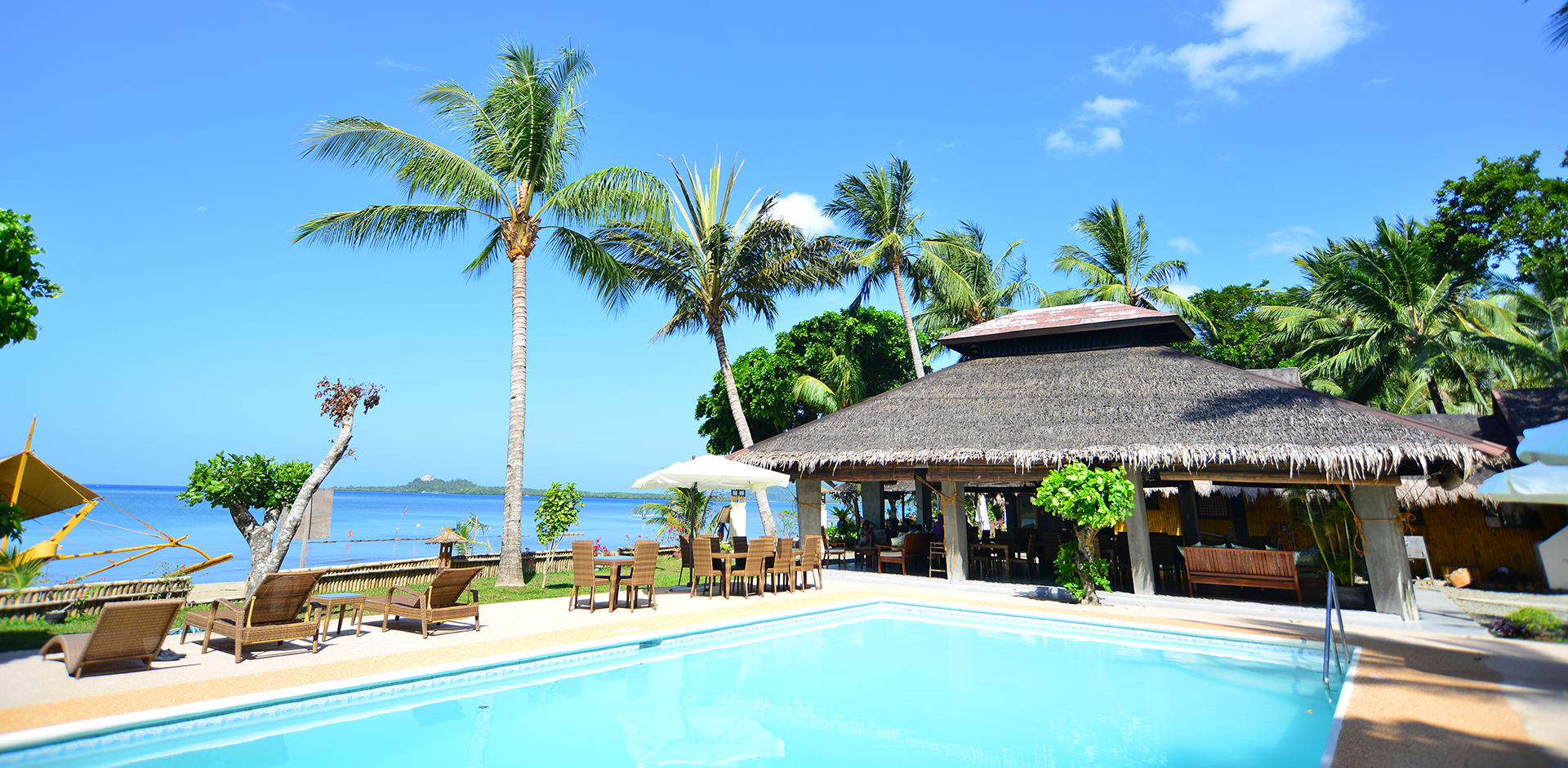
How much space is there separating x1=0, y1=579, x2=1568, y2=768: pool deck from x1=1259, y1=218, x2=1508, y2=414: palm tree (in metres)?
11.9

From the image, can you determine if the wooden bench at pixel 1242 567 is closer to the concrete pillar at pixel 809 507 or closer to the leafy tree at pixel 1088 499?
the leafy tree at pixel 1088 499

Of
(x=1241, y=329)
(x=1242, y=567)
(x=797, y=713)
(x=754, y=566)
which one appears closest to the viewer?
(x=797, y=713)

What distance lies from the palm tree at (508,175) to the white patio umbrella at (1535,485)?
42.3 feet

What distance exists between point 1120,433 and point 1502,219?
20.4 m

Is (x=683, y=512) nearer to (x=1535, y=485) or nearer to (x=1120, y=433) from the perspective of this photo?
(x=1120, y=433)

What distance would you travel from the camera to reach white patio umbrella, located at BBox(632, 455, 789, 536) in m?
11.6

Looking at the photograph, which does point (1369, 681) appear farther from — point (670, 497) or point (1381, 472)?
point (670, 497)

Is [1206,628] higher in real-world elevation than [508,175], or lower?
lower

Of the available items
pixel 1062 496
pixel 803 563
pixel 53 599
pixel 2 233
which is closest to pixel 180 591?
pixel 53 599

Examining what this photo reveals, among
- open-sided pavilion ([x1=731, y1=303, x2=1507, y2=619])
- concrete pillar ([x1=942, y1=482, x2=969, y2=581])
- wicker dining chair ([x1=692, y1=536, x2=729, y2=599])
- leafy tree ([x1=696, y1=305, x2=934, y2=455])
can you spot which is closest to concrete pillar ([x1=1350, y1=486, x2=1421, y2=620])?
open-sided pavilion ([x1=731, y1=303, x2=1507, y2=619])

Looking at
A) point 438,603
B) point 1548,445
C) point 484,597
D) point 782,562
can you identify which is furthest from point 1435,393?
point 438,603

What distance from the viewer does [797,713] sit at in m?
5.90

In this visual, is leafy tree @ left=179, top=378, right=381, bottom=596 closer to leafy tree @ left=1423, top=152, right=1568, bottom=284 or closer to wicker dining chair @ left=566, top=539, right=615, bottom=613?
wicker dining chair @ left=566, top=539, right=615, bottom=613

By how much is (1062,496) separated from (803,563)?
456 centimetres
